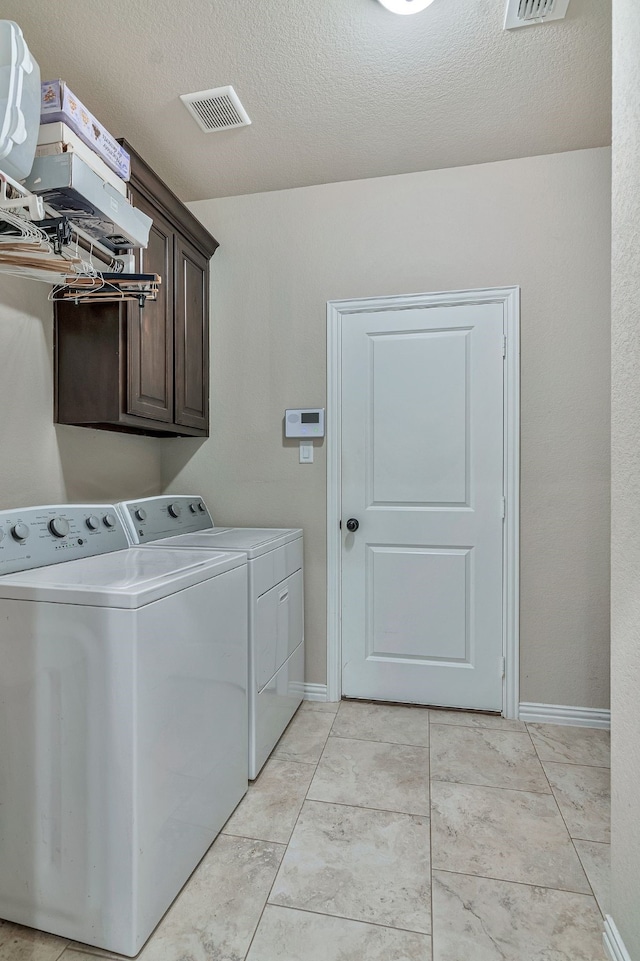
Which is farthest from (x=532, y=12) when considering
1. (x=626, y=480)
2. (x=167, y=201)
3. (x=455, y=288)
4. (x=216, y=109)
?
(x=626, y=480)

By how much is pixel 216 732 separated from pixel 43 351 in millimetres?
1528

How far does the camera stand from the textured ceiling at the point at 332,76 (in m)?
1.56

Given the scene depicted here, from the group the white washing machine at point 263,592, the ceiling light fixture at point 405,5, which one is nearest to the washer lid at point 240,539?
the white washing machine at point 263,592

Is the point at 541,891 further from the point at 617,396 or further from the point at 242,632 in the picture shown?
the point at 617,396

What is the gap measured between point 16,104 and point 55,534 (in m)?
1.14

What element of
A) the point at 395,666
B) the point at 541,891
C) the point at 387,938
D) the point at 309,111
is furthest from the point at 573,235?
the point at 387,938

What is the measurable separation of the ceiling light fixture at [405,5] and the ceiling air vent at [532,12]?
27cm

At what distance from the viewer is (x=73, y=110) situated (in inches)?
50.9

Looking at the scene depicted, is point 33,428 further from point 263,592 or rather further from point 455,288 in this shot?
point 455,288

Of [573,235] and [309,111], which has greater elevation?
[309,111]

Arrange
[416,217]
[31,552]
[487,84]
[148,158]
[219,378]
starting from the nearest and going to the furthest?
[31,552], [487,84], [148,158], [416,217], [219,378]

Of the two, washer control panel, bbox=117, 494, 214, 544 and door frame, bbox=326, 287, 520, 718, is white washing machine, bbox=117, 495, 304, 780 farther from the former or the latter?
door frame, bbox=326, 287, 520, 718

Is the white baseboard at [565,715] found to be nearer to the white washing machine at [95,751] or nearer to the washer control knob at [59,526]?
the white washing machine at [95,751]

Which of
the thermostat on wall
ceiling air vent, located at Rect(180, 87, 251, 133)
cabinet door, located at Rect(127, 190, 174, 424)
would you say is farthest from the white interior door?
ceiling air vent, located at Rect(180, 87, 251, 133)
